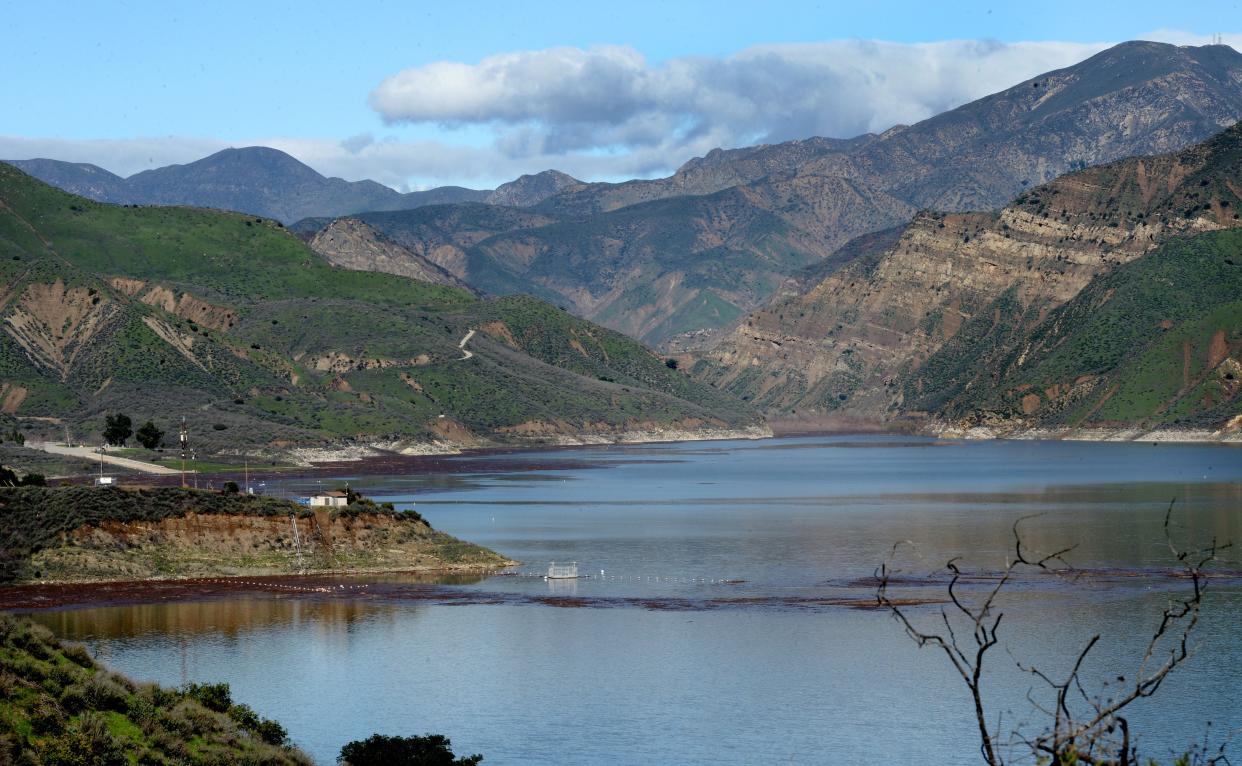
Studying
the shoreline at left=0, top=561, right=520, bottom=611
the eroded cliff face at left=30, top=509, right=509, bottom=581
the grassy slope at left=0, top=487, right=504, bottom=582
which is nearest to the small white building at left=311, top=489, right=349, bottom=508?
the grassy slope at left=0, top=487, right=504, bottom=582

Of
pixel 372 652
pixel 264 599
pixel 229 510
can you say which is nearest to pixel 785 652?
pixel 372 652

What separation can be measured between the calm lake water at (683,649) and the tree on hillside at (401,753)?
320 centimetres

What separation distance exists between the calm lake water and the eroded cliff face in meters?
5.33

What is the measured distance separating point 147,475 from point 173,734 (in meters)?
135

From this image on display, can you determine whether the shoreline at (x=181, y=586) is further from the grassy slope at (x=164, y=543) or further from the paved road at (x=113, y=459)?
the paved road at (x=113, y=459)

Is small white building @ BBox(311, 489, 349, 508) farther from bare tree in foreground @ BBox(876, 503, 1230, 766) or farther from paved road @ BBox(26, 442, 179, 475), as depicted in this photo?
paved road @ BBox(26, 442, 179, 475)

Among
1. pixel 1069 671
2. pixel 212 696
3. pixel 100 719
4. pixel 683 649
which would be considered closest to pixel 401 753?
pixel 212 696

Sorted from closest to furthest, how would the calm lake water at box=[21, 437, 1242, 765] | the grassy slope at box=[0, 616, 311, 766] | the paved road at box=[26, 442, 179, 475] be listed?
the grassy slope at box=[0, 616, 311, 766] → the calm lake water at box=[21, 437, 1242, 765] → the paved road at box=[26, 442, 179, 475]

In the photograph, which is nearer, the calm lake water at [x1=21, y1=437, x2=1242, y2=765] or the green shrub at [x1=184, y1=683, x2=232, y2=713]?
the green shrub at [x1=184, y1=683, x2=232, y2=713]

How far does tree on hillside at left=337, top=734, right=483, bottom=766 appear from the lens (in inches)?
1827

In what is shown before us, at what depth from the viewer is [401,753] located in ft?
155

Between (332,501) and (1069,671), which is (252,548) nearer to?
(332,501)

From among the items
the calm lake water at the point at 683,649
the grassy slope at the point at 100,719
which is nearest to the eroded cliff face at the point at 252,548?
the calm lake water at the point at 683,649

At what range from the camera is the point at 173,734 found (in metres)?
41.2
